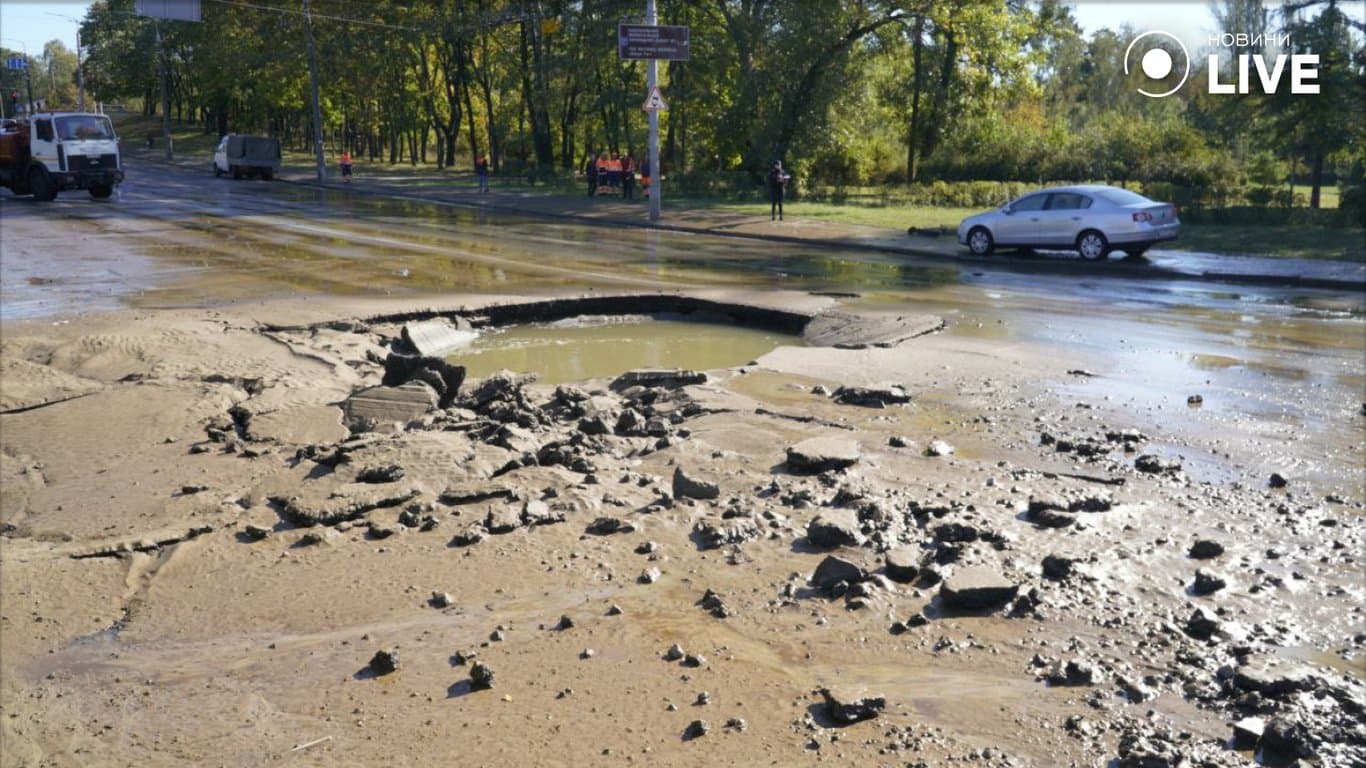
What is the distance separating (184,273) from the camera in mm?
19766

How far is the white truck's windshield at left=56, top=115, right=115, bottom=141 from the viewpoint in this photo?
36906 millimetres

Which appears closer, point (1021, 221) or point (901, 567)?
point (901, 567)

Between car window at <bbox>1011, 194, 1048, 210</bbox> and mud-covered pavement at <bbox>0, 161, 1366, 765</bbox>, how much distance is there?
1059 centimetres

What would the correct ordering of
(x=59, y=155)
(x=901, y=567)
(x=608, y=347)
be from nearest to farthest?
(x=901, y=567)
(x=608, y=347)
(x=59, y=155)

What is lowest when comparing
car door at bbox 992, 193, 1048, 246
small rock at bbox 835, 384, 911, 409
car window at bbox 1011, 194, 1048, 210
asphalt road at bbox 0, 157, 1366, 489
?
small rock at bbox 835, 384, 911, 409

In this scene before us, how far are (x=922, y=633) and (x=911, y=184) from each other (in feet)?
139

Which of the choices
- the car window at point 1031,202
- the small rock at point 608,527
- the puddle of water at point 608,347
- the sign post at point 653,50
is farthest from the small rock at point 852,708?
the sign post at point 653,50

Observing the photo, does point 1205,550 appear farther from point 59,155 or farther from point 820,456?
point 59,155

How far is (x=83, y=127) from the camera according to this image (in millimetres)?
37344

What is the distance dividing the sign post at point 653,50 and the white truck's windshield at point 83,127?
1727 cm

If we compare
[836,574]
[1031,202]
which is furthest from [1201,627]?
[1031,202]

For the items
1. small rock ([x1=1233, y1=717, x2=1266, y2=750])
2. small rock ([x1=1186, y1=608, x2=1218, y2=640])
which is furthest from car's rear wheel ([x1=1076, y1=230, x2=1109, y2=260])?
small rock ([x1=1233, y1=717, x2=1266, y2=750])

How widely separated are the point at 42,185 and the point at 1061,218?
31.3m

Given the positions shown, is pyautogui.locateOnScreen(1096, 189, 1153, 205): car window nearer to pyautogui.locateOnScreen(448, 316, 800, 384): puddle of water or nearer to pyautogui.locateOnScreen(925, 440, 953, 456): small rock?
pyautogui.locateOnScreen(448, 316, 800, 384): puddle of water
